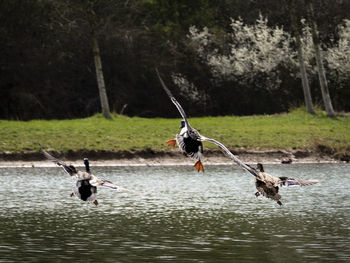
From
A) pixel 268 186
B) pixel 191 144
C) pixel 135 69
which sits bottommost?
pixel 268 186

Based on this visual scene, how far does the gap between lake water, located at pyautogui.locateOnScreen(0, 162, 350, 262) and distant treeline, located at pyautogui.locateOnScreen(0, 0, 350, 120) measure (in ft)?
73.9

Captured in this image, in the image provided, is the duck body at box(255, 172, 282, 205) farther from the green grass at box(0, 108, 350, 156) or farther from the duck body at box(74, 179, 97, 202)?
the green grass at box(0, 108, 350, 156)

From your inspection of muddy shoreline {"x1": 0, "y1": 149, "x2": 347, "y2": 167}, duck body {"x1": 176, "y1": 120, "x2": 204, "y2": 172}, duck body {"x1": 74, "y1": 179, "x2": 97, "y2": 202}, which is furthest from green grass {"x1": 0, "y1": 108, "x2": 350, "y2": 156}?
duck body {"x1": 176, "y1": 120, "x2": 204, "y2": 172}

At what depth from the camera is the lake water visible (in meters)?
16.6

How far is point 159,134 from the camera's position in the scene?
39.4 meters

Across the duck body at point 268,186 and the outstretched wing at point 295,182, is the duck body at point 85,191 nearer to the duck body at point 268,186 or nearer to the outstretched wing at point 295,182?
the duck body at point 268,186

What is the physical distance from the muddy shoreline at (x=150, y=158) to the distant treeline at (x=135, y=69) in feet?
52.3

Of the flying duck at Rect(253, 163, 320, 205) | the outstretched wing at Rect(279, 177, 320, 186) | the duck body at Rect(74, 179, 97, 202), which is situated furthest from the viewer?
the flying duck at Rect(253, 163, 320, 205)

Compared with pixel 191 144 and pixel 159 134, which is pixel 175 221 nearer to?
pixel 191 144

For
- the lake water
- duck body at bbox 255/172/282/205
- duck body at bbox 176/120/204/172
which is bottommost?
the lake water

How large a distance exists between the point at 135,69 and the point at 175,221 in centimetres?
3873

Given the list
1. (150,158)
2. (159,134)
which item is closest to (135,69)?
(159,134)

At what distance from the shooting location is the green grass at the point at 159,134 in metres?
36.8

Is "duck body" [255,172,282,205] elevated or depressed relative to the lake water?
elevated
